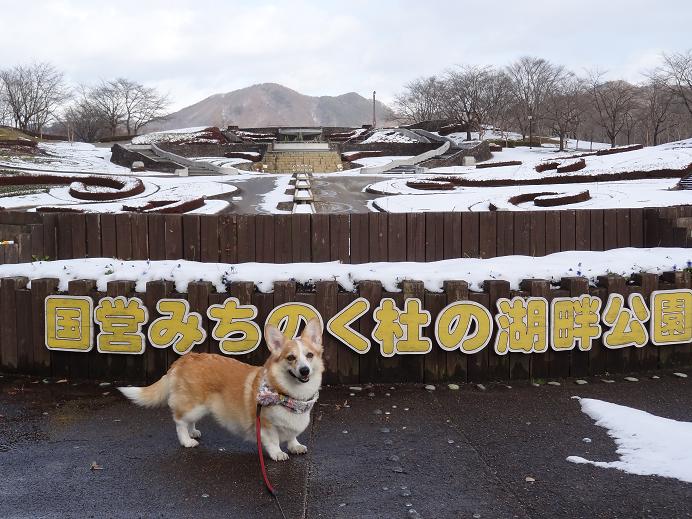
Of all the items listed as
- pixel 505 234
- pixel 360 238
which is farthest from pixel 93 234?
pixel 505 234

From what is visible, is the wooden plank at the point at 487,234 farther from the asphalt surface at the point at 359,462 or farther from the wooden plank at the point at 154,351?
the wooden plank at the point at 154,351

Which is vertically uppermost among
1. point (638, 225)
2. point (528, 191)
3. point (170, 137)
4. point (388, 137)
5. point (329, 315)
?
point (170, 137)

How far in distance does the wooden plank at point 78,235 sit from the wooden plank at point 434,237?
19.7ft

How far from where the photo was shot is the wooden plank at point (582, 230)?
1134cm

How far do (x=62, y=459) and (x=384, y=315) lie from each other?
3.34 metres

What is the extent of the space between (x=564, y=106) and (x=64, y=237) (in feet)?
206

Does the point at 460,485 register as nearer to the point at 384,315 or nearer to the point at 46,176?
the point at 384,315

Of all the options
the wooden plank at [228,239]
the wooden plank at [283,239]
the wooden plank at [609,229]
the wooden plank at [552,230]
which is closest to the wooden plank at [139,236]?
the wooden plank at [228,239]

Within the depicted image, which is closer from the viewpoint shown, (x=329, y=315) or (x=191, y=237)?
(x=329, y=315)

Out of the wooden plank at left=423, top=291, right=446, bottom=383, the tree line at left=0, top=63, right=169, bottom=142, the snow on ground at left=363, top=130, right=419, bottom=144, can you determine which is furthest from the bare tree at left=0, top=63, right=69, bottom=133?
the wooden plank at left=423, top=291, right=446, bottom=383

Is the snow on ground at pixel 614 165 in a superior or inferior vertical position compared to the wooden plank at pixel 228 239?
superior

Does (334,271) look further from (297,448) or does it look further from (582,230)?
(582,230)

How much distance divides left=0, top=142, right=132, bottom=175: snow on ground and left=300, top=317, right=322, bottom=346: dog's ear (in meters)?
39.3

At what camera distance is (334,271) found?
688cm
